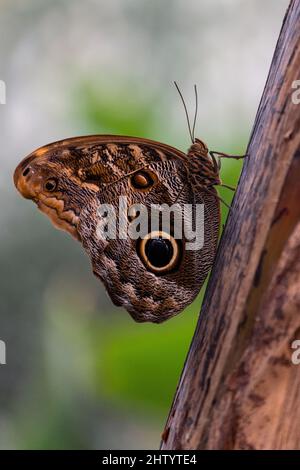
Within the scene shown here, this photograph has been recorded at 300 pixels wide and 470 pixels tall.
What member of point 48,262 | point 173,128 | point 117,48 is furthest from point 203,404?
point 48,262

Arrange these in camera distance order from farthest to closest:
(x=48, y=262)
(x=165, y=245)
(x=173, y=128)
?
(x=48, y=262)
(x=173, y=128)
(x=165, y=245)

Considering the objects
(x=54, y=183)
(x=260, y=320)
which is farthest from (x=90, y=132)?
(x=260, y=320)

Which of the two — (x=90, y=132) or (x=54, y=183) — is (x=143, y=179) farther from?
(x=90, y=132)

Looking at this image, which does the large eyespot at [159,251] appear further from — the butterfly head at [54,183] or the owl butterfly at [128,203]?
the butterfly head at [54,183]

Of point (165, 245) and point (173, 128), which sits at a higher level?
point (173, 128)

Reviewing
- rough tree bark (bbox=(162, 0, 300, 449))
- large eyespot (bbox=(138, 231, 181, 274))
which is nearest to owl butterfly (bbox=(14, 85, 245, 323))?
large eyespot (bbox=(138, 231, 181, 274))

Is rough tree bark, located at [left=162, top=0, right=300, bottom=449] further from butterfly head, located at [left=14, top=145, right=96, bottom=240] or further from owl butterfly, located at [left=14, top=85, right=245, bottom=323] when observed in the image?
butterfly head, located at [left=14, top=145, right=96, bottom=240]

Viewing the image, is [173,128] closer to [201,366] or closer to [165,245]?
[165,245]
